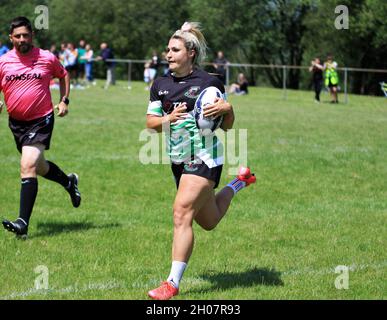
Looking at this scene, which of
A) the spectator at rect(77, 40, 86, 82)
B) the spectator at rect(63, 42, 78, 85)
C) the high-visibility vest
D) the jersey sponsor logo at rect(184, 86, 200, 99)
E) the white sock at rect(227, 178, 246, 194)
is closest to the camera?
the jersey sponsor logo at rect(184, 86, 200, 99)

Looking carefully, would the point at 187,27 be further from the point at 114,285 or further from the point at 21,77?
the point at 21,77

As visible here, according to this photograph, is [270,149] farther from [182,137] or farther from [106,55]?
[106,55]

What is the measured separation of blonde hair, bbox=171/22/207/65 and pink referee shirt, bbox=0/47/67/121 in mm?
2575

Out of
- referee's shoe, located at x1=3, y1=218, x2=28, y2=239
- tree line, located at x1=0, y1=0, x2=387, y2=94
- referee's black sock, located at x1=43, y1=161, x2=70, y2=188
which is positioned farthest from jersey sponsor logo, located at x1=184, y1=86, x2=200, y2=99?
tree line, located at x1=0, y1=0, x2=387, y2=94

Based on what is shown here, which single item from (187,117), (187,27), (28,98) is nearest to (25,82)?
(28,98)

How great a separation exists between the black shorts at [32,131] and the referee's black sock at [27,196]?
16.6 inches

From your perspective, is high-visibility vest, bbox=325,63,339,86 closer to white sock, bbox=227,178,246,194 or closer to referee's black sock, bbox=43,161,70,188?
referee's black sock, bbox=43,161,70,188

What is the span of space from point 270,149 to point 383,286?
8.75 meters

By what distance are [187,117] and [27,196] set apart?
280 cm

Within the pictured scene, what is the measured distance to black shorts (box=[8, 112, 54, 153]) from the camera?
7711 mm

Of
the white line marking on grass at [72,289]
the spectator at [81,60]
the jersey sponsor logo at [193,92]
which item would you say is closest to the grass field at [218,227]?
the white line marking on grass at [72,289]

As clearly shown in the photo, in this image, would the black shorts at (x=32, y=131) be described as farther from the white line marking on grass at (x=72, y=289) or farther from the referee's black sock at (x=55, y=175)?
the white line marking on grass at (x=72, y=289)

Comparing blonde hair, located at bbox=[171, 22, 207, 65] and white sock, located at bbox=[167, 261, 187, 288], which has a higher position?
blonde hair, located at bbox=[171, 22, 207, 65]

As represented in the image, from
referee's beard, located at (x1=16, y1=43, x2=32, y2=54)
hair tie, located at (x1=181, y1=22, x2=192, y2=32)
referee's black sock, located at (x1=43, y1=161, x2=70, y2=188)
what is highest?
hair tie, located at (x1=181, y1=22, x2=192, y2=32)
